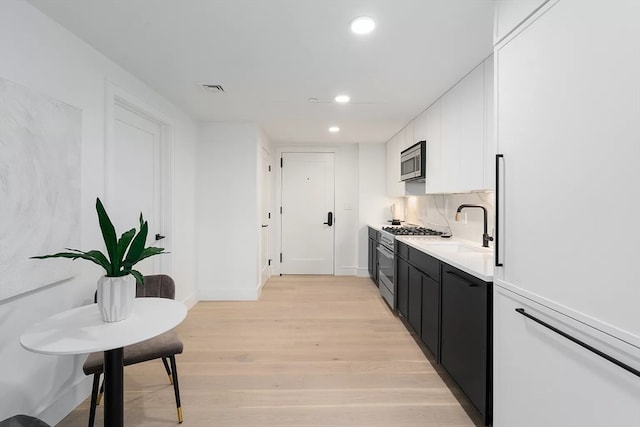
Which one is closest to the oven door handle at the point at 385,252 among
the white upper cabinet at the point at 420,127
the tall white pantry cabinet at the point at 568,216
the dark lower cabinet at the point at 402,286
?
the dark lower cabinet at the point at 402,286

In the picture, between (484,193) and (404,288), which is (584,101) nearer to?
(484,193)

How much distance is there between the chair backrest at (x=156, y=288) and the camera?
2122 mm

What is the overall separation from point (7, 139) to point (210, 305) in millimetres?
2820

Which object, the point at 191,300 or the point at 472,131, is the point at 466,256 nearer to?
the point at 472,131

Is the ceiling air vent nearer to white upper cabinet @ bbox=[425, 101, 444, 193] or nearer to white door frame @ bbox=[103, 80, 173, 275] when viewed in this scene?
white door frame @ bbox=[103, 80, 173, 275]

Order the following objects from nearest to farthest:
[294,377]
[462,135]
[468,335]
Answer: [468,335] → [294,377] → [462,135]

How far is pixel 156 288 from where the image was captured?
7.03 ft

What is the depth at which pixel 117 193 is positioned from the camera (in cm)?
242

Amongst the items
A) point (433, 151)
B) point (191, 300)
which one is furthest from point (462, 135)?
point (191, 300)

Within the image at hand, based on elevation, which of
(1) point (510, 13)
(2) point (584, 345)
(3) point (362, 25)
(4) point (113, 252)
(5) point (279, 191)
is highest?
(3) point (362, 25)

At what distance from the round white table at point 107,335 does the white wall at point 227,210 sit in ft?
8.01

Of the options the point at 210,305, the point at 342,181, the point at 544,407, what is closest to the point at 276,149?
the point at 342,181

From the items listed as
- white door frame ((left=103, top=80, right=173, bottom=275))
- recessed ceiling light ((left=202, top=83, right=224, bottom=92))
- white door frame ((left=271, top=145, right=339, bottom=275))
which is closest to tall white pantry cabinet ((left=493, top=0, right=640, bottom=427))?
recessed ceiling light ((left=202, top=83, right=224, bottom=92))

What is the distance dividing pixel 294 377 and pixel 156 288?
1.20 m
